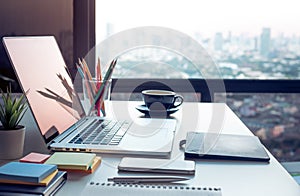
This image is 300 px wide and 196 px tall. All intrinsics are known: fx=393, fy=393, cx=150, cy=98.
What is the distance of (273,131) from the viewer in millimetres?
2248

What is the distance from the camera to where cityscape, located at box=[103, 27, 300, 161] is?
82.7 inches

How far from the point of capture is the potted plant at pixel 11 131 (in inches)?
35.4

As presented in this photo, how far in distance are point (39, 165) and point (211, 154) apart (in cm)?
41

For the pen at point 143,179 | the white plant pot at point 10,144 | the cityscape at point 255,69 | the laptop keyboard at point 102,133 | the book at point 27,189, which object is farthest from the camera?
the cityscape at point 255,69

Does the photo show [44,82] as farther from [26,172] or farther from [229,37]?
[229,37]

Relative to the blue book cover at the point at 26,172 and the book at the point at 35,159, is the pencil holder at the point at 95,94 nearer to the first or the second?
the book at the point at 35,159

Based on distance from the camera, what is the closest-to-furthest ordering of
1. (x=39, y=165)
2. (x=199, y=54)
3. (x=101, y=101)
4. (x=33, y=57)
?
(x=39, y=165), (x=33, y=57), (x=101, y=101), (x=199, y=54)

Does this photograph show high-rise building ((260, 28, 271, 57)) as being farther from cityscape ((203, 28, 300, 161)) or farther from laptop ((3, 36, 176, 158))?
laptop ((3, 36, 176, 158))

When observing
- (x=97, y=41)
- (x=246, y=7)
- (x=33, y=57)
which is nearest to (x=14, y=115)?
(x=33, y=57)

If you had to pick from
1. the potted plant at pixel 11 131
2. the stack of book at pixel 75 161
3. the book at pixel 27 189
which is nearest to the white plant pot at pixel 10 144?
the potted plant at pixel 11 131

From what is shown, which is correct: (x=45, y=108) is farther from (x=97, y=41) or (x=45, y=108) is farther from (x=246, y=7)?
(x=246, y=7)

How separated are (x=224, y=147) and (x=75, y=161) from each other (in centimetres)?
39

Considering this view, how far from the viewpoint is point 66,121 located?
121 cm

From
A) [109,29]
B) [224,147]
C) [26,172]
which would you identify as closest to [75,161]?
[26,172]
